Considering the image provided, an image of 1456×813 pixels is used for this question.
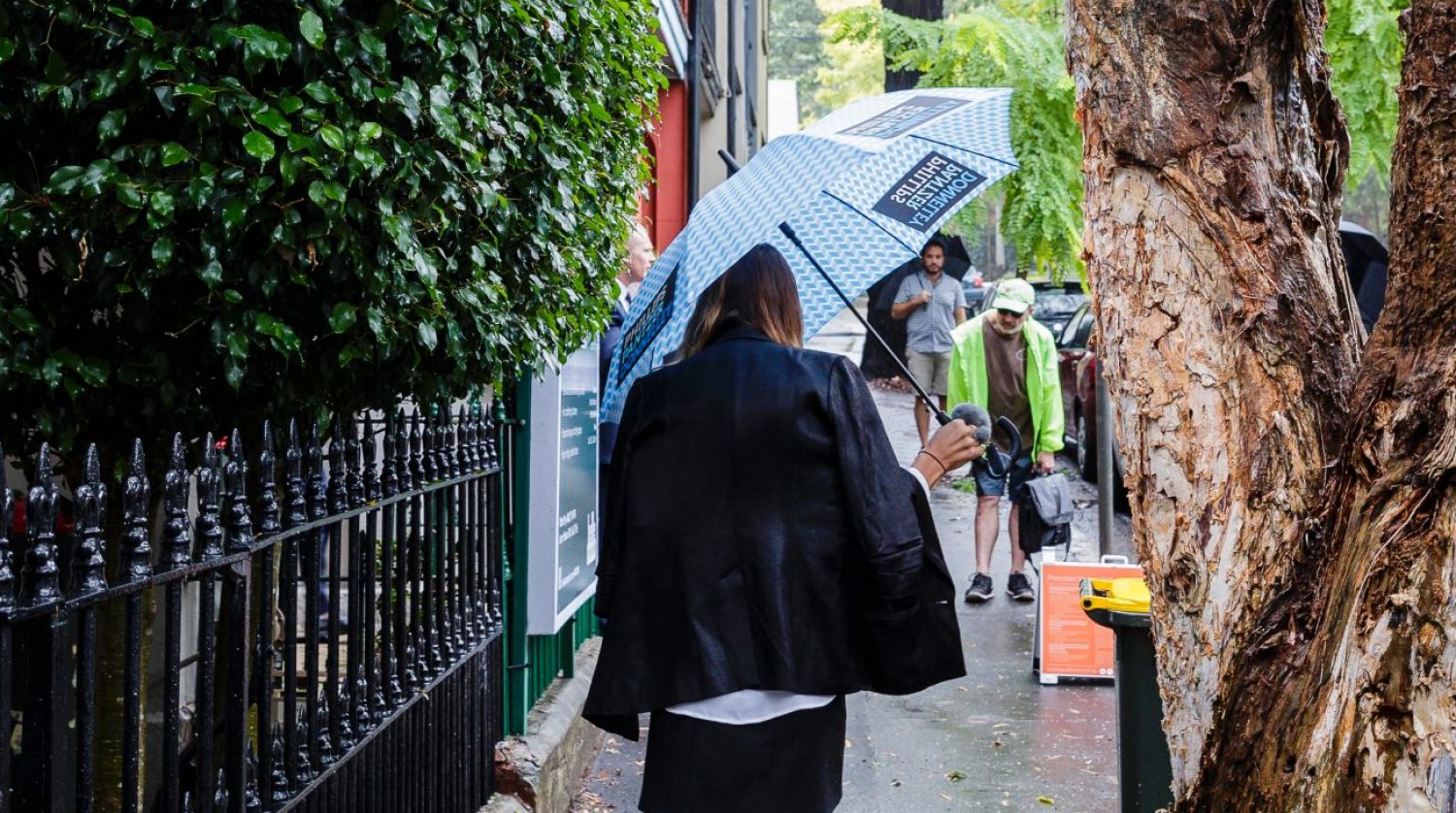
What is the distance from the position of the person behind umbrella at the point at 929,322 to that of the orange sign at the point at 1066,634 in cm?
487

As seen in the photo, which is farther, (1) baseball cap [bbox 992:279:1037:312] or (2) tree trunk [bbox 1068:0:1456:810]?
(1) baseball cap [bbox 992:279:1037:312]

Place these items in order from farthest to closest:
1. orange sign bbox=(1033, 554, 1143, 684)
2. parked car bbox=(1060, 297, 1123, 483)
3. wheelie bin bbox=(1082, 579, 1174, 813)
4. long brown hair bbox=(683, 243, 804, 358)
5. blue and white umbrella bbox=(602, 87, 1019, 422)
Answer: parked car bbox=(1060, 297, 1123, 483) < orange sign bbox=(1033, 554, 1143, 684) < wheelie bin bbox=(1082, 579, 1174, 813) < blue and white umbrella bbox=(602, 87, 1019, 422) < long brown hair bbox=(683, 243, 804, 358)

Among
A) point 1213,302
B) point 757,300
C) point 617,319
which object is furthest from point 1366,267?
point 1213,302

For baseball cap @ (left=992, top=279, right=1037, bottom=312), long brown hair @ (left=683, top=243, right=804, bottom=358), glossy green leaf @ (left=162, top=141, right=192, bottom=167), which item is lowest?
long brown hair @ (left=683, top=243, right=804, bottom=358)

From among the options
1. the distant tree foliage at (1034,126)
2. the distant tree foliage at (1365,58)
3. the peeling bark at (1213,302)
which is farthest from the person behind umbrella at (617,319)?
the distant tree foliage at (1365,58)

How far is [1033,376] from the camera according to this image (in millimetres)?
9227

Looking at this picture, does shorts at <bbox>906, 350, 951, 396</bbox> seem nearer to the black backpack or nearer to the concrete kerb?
the black backpack

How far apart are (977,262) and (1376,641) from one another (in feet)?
222

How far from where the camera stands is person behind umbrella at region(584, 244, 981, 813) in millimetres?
3441

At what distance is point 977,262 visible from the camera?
225 ft

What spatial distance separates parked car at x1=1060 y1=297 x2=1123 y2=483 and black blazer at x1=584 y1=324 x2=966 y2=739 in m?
9.70

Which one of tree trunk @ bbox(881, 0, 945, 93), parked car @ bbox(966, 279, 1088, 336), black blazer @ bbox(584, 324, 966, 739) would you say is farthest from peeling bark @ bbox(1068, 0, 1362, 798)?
tree trunk @ bbox(881, 0, 945, 93)

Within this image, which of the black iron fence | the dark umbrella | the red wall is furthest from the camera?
the red wall

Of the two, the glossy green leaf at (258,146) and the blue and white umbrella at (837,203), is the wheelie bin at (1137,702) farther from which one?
the glossy green leaf at (258,146)
